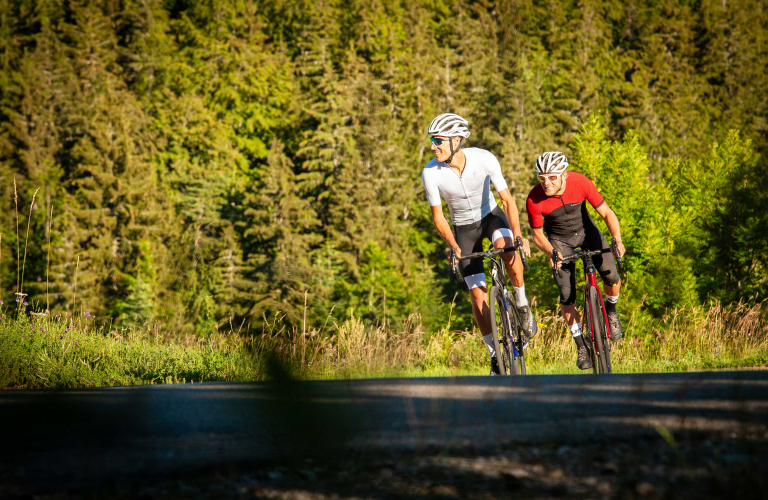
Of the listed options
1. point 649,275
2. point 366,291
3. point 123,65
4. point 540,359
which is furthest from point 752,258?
point 123,65

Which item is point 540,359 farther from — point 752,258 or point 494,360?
point 752,258

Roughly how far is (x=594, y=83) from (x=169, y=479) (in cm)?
4751

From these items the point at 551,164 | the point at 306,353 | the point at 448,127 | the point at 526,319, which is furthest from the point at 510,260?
the point at 306,353

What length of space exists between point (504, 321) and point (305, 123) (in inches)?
1544

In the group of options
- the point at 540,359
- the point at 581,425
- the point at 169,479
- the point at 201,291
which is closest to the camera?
the point at 169,479

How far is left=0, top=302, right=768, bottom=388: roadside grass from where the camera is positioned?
7.60 m

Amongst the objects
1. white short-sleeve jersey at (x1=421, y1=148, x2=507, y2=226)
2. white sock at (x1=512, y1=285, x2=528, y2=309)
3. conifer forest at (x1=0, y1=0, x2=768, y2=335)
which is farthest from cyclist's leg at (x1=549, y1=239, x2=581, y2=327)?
conifer forest at (x1=0, y1=0, x2=768, y2=335)

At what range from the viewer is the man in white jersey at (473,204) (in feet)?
23.0

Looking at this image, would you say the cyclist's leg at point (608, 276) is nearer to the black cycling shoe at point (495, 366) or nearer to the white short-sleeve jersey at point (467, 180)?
the black cycling shoe at point (495, 366)

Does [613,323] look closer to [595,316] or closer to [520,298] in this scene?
[595,316]

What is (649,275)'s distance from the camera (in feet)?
91.5

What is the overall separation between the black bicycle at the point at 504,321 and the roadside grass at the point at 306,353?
1153 mm

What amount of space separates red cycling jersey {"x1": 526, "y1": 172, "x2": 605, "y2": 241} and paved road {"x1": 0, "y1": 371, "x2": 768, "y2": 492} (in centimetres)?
316

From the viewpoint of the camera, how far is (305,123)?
149ft
